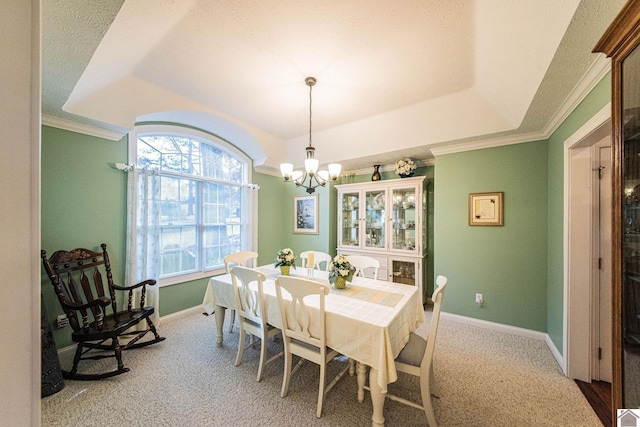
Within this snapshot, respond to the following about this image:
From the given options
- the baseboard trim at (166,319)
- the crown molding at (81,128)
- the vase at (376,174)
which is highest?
the crown molding at (81,128)

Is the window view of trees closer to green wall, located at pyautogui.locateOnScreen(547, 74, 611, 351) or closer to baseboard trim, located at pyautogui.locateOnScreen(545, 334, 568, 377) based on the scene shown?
green wall, located at pyautogui.locateOnScreen(547, 74, 611, 351)

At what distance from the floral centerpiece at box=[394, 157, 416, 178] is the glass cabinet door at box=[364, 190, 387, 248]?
394 millimetres

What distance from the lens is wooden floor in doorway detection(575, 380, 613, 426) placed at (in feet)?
5.57

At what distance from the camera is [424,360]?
1.59 meters

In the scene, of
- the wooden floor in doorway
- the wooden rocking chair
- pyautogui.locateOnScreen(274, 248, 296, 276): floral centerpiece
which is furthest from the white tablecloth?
the wooden rocking chair

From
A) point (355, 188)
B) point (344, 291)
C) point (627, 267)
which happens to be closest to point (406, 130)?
point (355, 188)

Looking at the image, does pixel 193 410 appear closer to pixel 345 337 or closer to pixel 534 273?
pixel 345 337

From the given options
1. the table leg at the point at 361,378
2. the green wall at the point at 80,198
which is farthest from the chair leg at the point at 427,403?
the green wall at the point at 80,198

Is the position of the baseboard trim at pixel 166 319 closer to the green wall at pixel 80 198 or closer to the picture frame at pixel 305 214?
the green wall at pixel 80 198

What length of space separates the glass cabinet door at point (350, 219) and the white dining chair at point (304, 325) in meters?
2.32

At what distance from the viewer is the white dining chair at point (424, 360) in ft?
5.08

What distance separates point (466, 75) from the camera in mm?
2330

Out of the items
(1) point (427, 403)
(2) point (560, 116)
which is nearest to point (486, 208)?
(2) point (560, 116)

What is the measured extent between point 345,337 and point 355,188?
2751 mm
